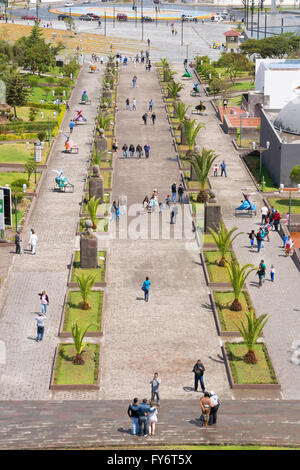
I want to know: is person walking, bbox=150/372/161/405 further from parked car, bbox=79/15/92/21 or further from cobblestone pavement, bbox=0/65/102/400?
parked car, bbox=79/15/92/21

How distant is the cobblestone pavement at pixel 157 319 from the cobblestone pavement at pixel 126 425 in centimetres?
125

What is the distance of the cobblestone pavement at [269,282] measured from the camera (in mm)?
40344

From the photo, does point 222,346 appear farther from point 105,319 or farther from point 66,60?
point 66,60

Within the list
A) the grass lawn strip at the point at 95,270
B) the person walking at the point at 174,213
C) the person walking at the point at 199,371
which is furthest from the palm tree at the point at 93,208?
the person walking at the point at 199,371

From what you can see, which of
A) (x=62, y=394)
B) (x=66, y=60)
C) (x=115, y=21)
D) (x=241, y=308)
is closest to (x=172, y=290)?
(x=241, y=308)

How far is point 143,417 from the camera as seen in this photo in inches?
1347

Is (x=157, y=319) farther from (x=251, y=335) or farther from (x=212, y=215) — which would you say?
(x=212, y=215)

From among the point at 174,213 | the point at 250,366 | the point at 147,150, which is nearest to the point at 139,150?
the point at 147,150

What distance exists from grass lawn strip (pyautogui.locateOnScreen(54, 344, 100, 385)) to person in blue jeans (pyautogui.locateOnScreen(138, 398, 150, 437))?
4.26 meters

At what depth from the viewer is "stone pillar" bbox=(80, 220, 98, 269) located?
4909 cm

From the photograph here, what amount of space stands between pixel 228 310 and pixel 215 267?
5483mm

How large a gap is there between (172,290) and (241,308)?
4081 mm

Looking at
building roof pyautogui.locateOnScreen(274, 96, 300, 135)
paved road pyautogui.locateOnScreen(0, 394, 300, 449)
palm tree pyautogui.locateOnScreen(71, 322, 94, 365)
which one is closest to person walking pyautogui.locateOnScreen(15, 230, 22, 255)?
palm tree pyautogui.locateOnScreen(71, 322, 94, 365)

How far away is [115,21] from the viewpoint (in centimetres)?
17625
